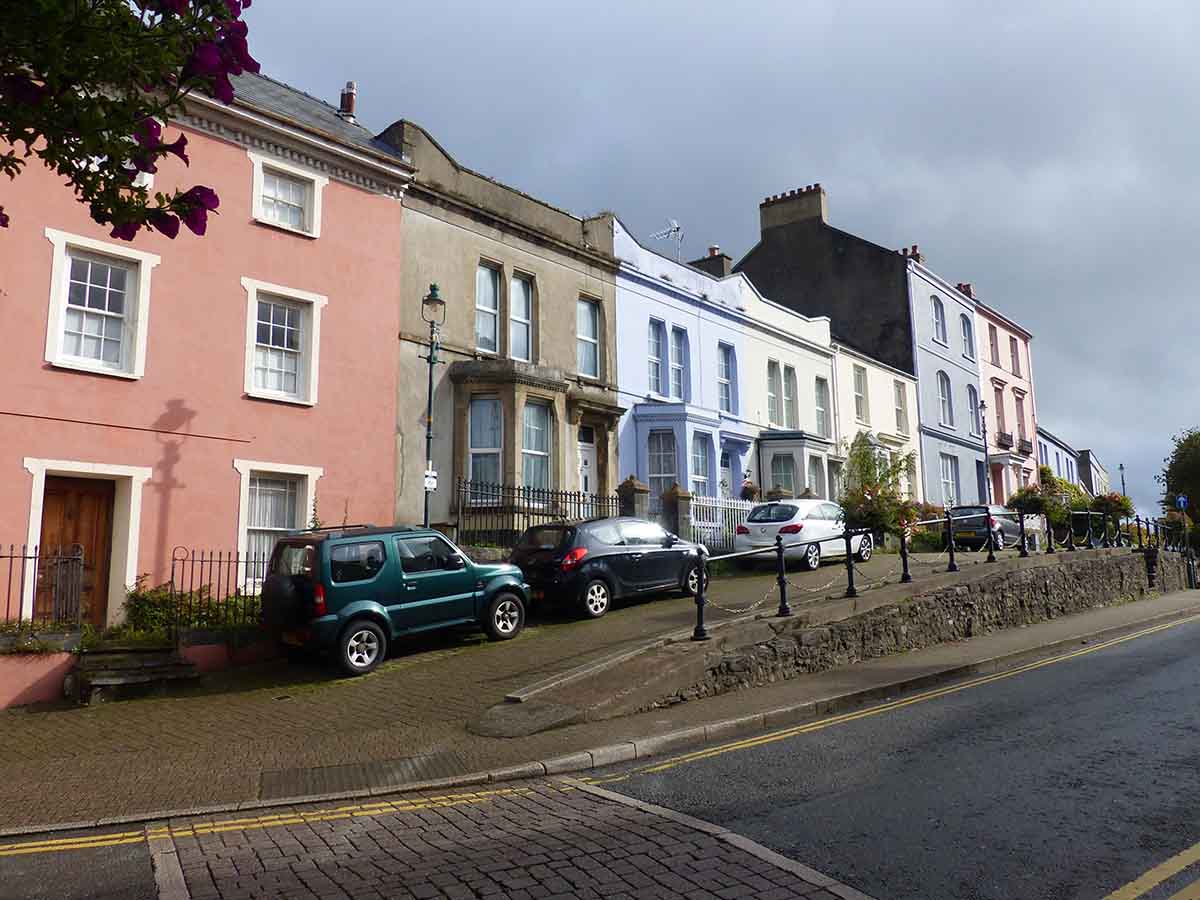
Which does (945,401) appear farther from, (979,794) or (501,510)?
(979,794)

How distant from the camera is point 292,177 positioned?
51.4ft

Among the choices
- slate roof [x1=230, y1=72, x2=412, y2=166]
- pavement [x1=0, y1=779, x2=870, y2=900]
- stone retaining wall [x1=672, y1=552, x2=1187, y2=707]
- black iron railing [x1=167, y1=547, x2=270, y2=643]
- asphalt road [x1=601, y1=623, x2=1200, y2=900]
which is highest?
slate roof [x1=230, y1=72, x2=412, y2=166]

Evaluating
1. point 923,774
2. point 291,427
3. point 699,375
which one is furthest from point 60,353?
point 699,375

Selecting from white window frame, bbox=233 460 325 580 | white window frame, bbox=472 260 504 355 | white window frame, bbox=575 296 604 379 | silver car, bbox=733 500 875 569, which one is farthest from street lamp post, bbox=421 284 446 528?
silver car, bbox=733 500 875 569

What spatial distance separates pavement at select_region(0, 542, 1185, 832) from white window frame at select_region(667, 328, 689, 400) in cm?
1113

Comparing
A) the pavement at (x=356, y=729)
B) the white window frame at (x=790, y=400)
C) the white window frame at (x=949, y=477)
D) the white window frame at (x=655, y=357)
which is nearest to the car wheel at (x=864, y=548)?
the pavement at (x=356, y=729)

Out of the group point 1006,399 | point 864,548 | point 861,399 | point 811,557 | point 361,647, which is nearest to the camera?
point 361,647

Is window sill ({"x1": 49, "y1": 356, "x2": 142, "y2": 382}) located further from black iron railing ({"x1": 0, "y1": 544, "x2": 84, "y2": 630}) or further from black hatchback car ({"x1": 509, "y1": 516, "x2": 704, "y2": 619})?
black hatchback car ({"x1": 509, "y1": 516, "x2": 704, "y2": 619})

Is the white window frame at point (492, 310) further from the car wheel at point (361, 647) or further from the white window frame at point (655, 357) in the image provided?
the car wheel at point (361, 647)

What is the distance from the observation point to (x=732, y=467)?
24.6m

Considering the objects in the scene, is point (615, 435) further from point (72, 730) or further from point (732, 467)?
point (72, 730)

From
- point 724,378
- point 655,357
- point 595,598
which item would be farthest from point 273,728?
point 724,378

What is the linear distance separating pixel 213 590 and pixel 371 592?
3.95 m

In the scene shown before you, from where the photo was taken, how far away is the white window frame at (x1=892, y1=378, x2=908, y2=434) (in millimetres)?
33031
